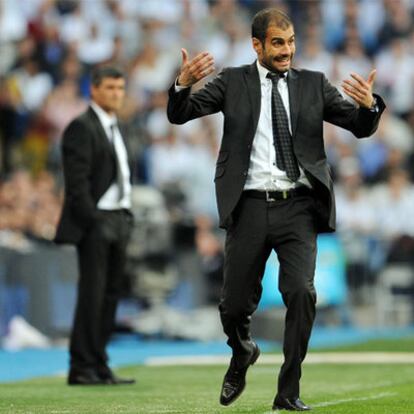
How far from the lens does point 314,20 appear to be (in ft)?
75.7

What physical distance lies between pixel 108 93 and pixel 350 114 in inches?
Answer: 153

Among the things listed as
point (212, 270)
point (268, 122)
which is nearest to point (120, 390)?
point (268, 122)

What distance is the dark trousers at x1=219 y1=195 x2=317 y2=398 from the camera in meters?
7.55

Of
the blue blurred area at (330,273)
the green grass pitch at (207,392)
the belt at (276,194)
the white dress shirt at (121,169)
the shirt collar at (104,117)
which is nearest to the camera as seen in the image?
the belt at (276,194)

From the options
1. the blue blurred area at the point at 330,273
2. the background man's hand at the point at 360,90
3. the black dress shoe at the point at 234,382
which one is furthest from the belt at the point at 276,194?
the blue blurred area at the point at 330,273

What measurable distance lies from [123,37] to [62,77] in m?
1.46

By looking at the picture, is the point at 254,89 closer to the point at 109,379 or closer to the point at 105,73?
the point at 105,73

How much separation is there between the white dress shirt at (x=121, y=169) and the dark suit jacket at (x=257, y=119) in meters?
3.37

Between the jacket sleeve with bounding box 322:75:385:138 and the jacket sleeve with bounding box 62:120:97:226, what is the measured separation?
340 cm

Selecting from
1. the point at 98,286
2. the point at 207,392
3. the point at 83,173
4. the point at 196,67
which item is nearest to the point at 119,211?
the point at 83,173

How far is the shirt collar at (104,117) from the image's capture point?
11.3 m

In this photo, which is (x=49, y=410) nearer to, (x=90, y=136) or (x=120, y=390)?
(x=120, y=390)

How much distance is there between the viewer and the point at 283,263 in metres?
7.64

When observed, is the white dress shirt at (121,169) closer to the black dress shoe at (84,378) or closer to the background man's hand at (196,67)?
the black dress shoe at (84,378)
